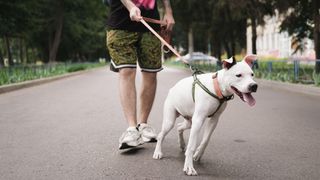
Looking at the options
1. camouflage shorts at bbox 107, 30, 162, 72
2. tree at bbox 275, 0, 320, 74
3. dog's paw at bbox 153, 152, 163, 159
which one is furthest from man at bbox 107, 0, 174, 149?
tree at bbox 275, 0, 320, 74

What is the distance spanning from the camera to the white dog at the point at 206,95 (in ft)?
14.1

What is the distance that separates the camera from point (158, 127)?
7.96 m

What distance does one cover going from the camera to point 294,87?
54.0 feet

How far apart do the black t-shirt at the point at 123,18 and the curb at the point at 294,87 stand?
937cm

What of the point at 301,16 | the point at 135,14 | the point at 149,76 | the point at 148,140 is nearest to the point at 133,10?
the point at 135,14

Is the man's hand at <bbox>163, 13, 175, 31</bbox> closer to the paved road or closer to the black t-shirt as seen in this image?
the black t-shirt

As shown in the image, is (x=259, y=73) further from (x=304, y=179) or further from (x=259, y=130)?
(x=304, y=179)

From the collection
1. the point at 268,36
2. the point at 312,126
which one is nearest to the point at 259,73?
the point at 312,126

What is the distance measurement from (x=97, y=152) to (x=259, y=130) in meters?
2.65

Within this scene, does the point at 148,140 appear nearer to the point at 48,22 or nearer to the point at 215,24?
the point at 215,24

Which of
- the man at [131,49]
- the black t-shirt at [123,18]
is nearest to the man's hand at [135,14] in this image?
the man at [131,49]

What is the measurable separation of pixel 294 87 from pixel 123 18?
37.9 feet

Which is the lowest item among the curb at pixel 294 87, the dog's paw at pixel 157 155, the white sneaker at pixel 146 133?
the curb at pixel 294 87

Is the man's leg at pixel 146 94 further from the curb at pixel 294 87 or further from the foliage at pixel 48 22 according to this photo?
the foliage at pixel 48 22
